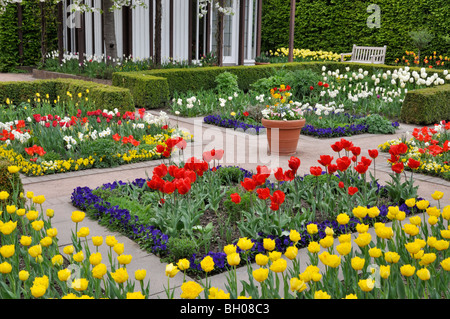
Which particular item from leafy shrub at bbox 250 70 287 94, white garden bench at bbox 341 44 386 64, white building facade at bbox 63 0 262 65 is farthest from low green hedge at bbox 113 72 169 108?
white garden bench at bbox 341 44 386 64

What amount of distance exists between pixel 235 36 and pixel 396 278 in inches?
652

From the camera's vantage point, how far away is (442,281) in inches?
107

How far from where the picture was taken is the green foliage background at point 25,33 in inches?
703

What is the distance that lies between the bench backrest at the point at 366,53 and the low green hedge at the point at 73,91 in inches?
401

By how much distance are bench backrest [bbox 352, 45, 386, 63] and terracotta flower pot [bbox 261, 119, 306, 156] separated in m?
10.4

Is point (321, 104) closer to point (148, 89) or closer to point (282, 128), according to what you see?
point (148, 89)

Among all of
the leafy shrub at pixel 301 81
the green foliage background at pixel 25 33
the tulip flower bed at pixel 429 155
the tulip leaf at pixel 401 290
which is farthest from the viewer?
the green foliage background at pixel 25 33

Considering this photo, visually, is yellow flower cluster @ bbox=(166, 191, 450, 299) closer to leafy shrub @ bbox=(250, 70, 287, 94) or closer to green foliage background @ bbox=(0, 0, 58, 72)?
leafy shrub @ bbox=(250, 70, 287, 94)

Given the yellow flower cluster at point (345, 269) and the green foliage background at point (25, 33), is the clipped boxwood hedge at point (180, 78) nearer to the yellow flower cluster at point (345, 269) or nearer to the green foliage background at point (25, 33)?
the green foliage background at point (25, 33)

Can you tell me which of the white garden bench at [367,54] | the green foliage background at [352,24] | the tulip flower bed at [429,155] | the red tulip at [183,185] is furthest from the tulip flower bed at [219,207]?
the green foliage background at [352,24]

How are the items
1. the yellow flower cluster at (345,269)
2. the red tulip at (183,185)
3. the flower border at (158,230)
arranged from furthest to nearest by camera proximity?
the flower border at (158,230), the red tulip at (183,185), the yellow flower cluster at (345,269)

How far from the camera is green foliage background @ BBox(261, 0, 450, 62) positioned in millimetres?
16844
